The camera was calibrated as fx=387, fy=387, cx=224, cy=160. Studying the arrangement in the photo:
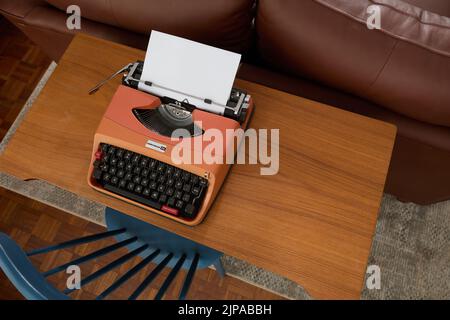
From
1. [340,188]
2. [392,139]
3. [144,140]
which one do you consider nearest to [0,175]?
[144,140]

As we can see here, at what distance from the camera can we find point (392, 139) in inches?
37.6

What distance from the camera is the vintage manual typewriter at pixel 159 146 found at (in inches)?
35.8

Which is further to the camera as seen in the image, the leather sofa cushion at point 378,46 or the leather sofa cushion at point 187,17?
the leather sofa cushion at point 187,17

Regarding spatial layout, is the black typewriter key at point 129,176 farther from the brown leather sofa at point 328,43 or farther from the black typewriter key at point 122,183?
the brown leather sofa at point 328,43

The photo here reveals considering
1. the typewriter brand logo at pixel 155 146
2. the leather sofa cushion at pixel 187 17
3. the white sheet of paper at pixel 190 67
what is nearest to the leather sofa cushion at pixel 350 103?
the leather sofa cushion at pixel 187 17

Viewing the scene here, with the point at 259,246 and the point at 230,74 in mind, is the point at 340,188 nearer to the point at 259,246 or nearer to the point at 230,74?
the point at 259,246

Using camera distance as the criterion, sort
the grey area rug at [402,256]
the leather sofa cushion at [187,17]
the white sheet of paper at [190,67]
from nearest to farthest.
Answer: the white sheet of paper at [190,67] < the leather sofa cushion at [187,17] < the grey area rug at [402,256]

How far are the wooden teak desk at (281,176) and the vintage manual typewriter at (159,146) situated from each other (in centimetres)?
4

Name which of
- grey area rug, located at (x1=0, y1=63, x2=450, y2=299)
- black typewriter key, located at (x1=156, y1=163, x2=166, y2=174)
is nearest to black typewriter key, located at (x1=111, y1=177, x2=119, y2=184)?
black typewriter key, located at (x1=156, y1=163, x2=166, y2=174)

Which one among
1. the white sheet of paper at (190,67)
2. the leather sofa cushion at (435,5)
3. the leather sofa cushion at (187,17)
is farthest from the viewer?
the leather sofa cushion at (435,5)

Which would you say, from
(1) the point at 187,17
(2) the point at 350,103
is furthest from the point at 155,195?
(2) the point at 350,103

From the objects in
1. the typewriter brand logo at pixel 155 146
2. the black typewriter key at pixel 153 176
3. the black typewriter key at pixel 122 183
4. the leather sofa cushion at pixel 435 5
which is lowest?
the black typewriter key at pixel 122 183
